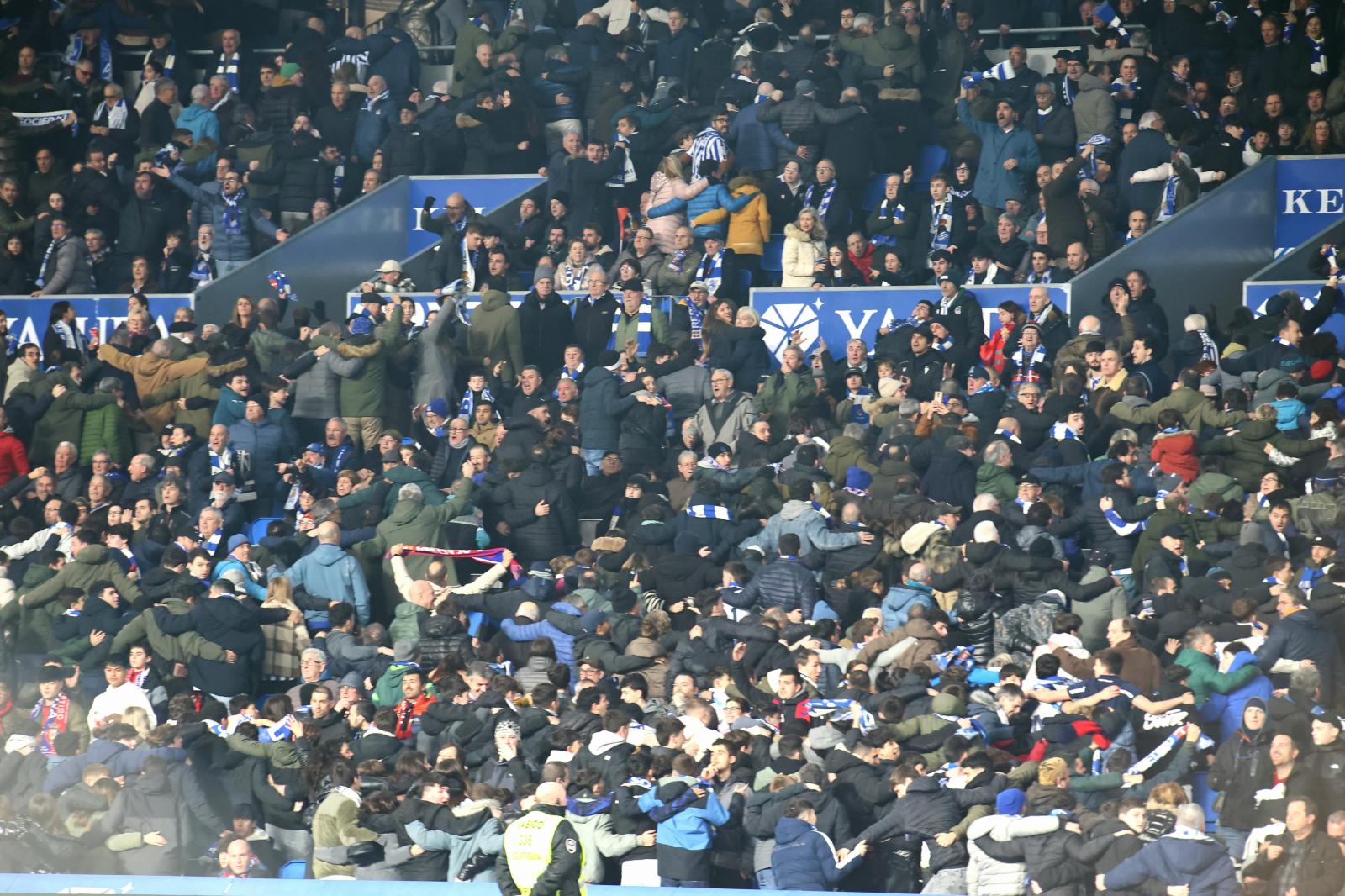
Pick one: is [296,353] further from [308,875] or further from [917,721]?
[917,721]

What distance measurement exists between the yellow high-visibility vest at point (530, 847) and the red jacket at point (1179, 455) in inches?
280

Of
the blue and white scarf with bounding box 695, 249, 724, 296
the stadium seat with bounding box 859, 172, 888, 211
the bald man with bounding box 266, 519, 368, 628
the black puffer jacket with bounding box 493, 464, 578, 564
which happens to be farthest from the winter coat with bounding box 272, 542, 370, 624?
the stadium seat with bounding box 859, 172, 888, 211

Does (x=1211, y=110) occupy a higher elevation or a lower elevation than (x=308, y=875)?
higher

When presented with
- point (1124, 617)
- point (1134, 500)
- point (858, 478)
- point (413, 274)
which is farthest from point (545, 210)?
point (1124, 617)

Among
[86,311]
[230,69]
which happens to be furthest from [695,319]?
[230,69]

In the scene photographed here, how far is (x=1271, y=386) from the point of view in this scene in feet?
59.5

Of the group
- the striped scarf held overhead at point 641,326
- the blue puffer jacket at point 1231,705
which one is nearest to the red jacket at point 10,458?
the striped scarf held overhead at point 641,326

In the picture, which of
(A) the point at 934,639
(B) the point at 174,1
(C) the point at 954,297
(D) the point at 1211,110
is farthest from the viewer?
(B) the point at 174,1

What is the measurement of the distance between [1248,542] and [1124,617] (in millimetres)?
1487

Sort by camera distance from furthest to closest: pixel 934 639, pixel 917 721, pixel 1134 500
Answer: pixel 1134 500 → pixel 934 639 → pixel 917 721

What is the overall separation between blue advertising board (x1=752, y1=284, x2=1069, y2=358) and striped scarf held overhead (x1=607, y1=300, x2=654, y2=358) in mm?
1001

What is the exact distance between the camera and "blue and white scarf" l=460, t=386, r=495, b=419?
65.7 ft

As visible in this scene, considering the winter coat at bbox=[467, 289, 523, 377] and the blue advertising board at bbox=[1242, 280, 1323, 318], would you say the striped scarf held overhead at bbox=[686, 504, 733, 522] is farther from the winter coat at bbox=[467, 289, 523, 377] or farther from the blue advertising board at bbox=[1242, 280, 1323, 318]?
the blue advertising board at bbox=[1242, 280, 1323, 318]

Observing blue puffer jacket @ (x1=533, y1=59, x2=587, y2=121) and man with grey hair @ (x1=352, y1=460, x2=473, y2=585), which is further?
blue puffer jacket @ (x1=533, y1=59, x2=587, y2=121)
